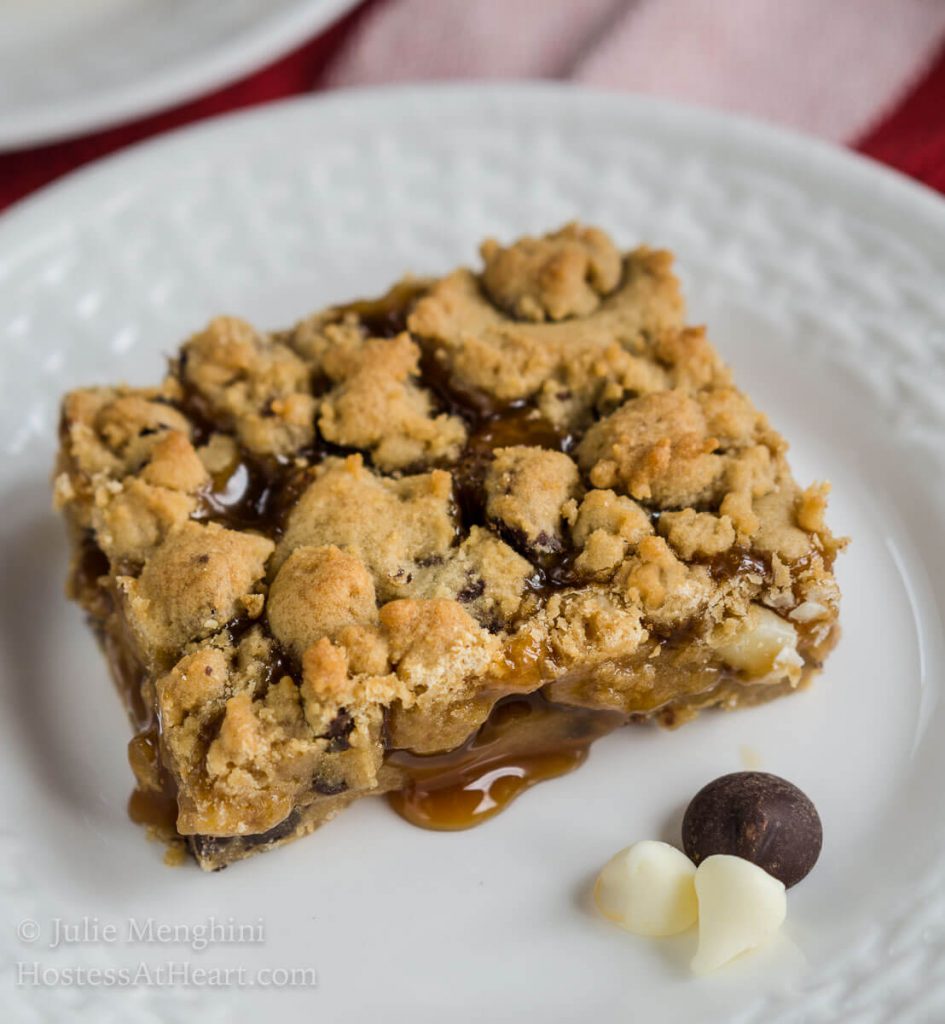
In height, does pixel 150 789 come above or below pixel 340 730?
below

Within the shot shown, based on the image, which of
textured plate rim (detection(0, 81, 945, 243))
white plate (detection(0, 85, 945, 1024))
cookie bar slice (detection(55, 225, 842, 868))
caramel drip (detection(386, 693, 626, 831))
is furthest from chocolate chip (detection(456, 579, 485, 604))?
textured plate rim (detection(0, 81, 945, 243))

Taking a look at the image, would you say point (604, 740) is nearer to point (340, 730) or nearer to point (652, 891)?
point (652, 891)

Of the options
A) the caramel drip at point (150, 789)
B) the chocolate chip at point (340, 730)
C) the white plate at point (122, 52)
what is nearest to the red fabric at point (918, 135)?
the white plate at point (122, 52)

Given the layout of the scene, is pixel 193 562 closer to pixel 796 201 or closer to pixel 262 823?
pixel 262 823

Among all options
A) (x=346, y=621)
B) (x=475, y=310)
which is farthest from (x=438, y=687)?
(x=475, y=310)

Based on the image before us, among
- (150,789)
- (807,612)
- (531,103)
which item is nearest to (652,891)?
(807,612)

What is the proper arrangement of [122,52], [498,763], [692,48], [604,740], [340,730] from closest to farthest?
[340,730], [498,763], [604,740], [122,52], [692,48]
